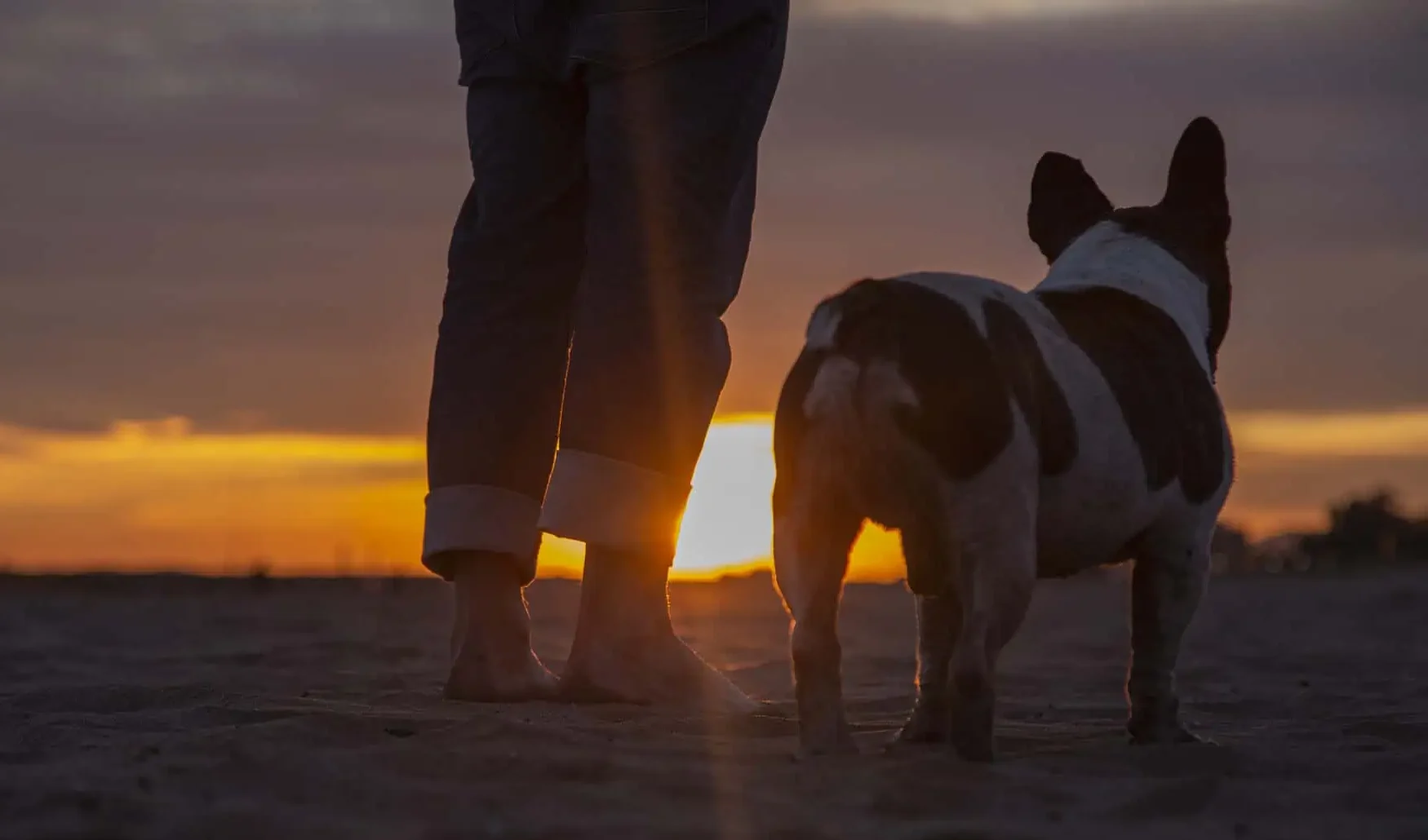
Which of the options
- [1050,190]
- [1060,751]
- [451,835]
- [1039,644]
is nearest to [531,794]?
[451,835]

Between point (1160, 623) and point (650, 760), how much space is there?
1.49m

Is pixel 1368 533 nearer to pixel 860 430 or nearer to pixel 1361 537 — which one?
pixel 1361 537

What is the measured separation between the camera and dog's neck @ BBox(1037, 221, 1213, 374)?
484cm

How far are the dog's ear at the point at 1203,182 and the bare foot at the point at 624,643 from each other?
6.38 ft

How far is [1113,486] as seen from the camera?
4.08 metres

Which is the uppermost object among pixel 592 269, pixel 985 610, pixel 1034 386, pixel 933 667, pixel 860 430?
pixel 592 269

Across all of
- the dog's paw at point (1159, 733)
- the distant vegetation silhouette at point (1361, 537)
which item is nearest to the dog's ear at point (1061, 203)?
the dog's paw at point (1159, 733)

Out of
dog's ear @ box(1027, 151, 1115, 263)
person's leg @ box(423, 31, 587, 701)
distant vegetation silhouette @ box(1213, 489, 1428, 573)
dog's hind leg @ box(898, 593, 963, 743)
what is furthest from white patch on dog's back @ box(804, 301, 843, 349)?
distant vegetation silhouette @ box(1213, 489, 1428, 573)

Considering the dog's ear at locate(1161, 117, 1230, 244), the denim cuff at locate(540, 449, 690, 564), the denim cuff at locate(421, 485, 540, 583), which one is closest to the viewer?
the denim cuff at locate(540, 449, 690, 564)

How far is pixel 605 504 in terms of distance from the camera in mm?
4703

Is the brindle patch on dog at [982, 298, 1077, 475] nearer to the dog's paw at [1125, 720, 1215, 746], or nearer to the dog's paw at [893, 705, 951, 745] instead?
the dog's paw at [893, 705, 951, 745]

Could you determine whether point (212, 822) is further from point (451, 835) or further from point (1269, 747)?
point (1269, 747)

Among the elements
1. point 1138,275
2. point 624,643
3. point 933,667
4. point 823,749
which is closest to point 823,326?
point 823,749

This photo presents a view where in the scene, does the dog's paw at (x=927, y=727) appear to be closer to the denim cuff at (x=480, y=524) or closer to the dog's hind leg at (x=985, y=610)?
the dog's hind leg at (x=985, y=610)
